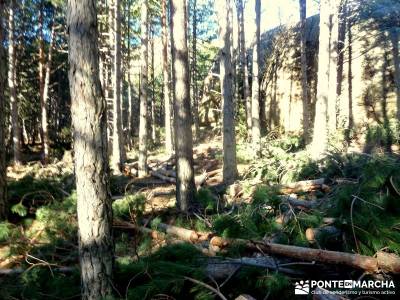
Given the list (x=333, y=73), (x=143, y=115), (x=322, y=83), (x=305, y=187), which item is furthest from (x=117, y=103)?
(x=305, y=187)

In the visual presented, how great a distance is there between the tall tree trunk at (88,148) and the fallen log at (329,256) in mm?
1372

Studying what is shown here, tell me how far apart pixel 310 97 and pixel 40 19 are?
15.0 meters

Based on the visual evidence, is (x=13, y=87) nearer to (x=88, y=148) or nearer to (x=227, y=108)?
(x=227, y=108)

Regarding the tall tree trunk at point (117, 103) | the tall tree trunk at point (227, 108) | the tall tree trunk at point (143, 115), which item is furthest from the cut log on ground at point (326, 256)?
the tall tree trunk at point (117, 103)

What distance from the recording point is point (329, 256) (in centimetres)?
342

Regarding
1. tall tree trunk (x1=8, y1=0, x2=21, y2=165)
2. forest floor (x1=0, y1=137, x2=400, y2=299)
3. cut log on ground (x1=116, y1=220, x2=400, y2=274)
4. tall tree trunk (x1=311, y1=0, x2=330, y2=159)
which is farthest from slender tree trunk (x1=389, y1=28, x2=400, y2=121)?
tall tree trunk (x1=8, y1=0, x2=21, y2=165)

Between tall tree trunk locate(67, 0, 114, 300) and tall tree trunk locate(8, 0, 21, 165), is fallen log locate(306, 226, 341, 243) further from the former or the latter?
tall tree trunk locate(8, 0, 21, 165)

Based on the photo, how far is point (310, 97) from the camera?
21.8m

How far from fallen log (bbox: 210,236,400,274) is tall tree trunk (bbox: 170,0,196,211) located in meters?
4.24

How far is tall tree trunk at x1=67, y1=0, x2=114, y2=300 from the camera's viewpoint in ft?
12.4

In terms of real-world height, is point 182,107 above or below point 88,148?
above

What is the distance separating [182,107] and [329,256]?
552cm

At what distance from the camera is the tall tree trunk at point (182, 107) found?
834 centimetres

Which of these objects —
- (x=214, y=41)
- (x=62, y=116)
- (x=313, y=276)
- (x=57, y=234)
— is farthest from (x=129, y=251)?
(x=62, y=116)
